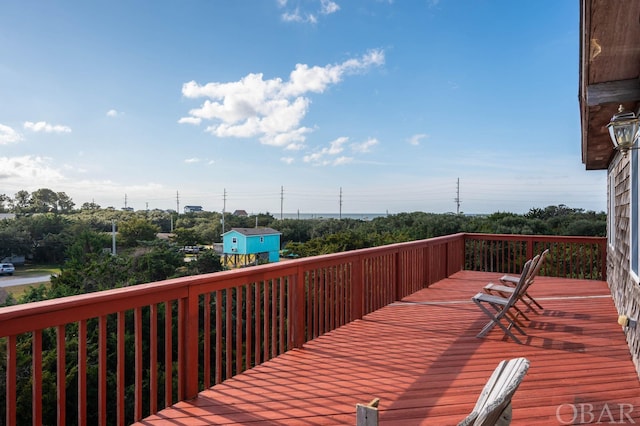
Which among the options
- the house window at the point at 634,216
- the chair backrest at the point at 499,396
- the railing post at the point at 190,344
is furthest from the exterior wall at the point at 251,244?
the chair backrest at the point at 499,396

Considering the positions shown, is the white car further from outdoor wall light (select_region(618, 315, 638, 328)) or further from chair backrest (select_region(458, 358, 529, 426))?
chair backrest (select_region(458, 358, 529, 426))

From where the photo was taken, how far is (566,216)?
2123cm

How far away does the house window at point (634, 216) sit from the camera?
3.68 meters

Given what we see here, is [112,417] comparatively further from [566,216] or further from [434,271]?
[566,216]

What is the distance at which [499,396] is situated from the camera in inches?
49.7

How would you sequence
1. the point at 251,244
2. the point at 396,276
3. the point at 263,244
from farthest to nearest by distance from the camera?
the point at 263,244 < the point at 251,244 < the point at 396,276

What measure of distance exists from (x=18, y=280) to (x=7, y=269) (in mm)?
2326

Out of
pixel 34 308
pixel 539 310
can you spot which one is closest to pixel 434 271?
pixel 539 310

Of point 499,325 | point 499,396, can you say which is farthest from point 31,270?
point 499,396

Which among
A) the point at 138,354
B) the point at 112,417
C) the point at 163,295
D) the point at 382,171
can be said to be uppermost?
the point at 382,171

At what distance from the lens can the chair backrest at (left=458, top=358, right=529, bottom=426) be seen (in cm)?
117

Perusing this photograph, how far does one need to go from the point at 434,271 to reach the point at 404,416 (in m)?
5.48

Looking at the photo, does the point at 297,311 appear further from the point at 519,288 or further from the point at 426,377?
the point at 519,288

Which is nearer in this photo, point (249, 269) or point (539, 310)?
point (249, 269)
